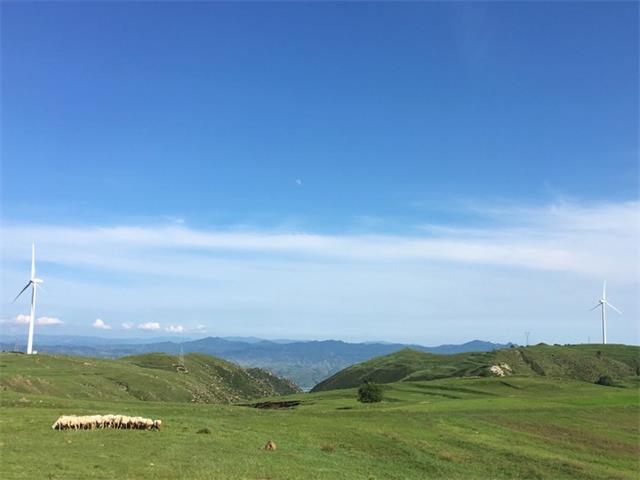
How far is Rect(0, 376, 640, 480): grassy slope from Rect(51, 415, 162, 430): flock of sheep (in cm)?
88

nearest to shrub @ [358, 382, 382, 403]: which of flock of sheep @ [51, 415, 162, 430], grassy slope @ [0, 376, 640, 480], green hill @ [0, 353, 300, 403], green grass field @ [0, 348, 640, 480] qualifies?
grassy slope @ [0, 376, 640, 480]

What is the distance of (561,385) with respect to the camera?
116 meters

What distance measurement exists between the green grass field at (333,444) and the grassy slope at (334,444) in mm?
92

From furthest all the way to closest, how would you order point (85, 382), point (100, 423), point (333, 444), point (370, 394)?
1. point (85, 382)
2. point (370, 394)
3. point (333, 444)
4. point (100, 423)

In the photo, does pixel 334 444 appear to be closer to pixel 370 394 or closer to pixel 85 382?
Answer: pixel 370 394

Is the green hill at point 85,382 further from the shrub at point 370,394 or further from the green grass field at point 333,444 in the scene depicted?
the shrub at point 370,394

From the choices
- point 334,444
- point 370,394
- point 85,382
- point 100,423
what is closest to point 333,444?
point 334,444

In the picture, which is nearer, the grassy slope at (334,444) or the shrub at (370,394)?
the grassy slope at (334,444)

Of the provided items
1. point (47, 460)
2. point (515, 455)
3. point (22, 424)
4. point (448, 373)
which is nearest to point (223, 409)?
point (22, 424)

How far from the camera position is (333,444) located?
45.1 metres

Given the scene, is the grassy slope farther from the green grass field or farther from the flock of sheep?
the flock of sheep

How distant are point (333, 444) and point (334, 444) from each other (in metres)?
0.09

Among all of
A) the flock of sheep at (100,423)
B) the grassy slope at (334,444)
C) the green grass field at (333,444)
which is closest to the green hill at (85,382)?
the green grass field at (333,444)

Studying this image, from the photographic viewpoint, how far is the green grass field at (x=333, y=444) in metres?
31.3
